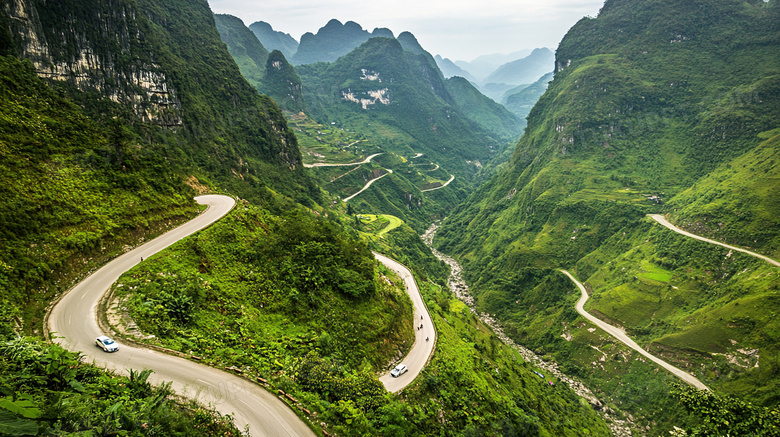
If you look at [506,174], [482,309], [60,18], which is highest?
A: [60,18]

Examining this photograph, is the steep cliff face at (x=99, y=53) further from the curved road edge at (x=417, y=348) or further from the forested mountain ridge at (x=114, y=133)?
the curved road edge at (x=417, y=348)

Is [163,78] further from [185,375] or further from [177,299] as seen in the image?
[185,375]

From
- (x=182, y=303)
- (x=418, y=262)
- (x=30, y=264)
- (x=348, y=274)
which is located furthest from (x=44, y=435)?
(x=418, y=262)

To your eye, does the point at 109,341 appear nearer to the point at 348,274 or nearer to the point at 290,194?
the point at 348,274

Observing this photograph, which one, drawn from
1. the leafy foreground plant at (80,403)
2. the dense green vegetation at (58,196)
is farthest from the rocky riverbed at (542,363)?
the dense green vegetation at (58,196)

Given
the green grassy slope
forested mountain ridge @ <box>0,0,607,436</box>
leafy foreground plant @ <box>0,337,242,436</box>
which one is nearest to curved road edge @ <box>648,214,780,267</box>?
the green grassy slope

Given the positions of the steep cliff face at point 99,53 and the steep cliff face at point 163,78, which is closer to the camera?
the steep cliff face at point 99,53

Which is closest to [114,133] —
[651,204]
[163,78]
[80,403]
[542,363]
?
[80,403]
